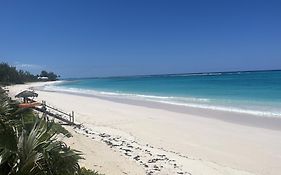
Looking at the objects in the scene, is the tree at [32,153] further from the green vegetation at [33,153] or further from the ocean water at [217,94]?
the ocean water at [217,94]

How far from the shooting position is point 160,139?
543 inches

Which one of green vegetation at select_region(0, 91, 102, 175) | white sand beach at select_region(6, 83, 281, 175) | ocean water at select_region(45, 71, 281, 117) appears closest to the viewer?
green vegetation at select_region(0, 91, 102, 175)

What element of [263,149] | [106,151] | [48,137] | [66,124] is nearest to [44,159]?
[48,137]

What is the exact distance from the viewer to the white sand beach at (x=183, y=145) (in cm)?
943

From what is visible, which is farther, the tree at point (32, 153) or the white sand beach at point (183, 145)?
the white sand beach at point (183, 145)

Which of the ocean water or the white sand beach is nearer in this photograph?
the white sand beach

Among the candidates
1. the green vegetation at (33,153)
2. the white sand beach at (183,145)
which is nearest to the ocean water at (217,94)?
the white sand beach at (183,145)

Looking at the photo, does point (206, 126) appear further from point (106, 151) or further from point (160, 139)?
point (106, 151)

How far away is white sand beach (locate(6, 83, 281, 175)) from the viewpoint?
9.43m

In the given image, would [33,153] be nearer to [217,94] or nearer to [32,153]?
[32,153]

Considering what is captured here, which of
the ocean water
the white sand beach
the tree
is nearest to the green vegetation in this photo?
the tree

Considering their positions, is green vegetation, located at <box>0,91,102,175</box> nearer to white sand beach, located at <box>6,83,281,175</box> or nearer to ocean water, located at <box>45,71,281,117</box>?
white sand beach, located at <box>6,83,281,175</box>

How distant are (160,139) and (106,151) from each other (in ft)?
11.0

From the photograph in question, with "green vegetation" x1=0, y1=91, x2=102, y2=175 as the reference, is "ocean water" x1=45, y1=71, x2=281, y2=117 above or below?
below
